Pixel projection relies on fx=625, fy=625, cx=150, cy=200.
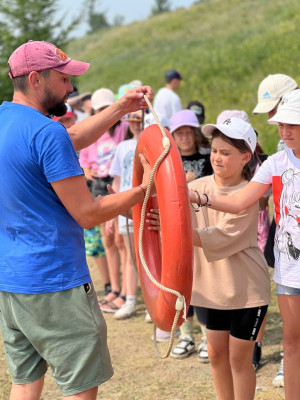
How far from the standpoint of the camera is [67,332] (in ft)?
9.05

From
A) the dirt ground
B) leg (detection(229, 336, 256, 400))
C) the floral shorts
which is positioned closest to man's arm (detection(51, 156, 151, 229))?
leg (detection(229, 336, 256, 400))

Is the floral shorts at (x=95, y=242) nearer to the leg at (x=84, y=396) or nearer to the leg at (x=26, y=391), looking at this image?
the leg at (x=26, y=391)

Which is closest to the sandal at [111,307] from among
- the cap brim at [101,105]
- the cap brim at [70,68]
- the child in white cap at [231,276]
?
the cap brim at [101,105]

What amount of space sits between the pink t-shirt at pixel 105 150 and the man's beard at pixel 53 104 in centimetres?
366

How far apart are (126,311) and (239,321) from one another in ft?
9.28

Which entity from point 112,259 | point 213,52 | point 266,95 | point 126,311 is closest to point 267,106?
point 266,95

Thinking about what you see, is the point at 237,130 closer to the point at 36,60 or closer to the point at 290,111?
the point at 290,111

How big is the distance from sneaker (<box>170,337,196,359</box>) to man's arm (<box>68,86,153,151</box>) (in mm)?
2382

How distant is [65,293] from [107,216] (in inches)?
15.1

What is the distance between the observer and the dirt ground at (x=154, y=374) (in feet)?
14.3

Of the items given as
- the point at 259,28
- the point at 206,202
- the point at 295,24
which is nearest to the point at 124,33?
the point at 259,28

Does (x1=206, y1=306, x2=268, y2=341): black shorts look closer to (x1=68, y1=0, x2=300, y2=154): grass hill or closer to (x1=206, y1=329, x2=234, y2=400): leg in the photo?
(x1=206, y1=329, x2=234, y2=400): leg

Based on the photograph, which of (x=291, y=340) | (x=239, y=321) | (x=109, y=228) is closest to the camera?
(x=291, y=340)

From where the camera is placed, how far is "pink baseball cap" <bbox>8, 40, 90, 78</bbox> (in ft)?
9.16
